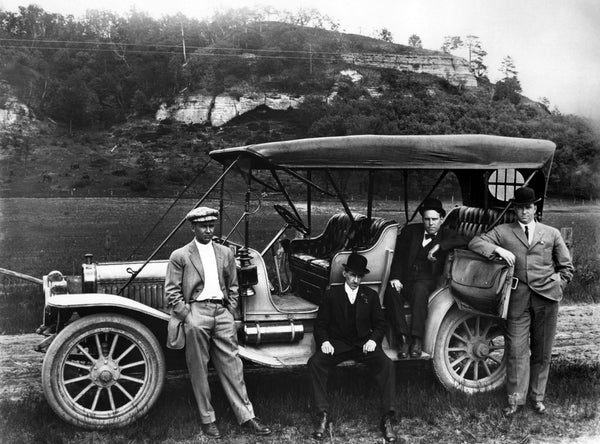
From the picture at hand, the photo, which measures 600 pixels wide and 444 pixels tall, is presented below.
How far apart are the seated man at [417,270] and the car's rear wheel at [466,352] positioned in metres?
0.25

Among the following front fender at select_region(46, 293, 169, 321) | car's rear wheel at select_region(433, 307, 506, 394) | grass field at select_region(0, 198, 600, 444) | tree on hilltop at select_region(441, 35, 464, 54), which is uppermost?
tree on hilltop at select_region(441, 35, 464, 54)

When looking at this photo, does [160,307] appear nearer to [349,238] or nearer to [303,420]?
[303,420]

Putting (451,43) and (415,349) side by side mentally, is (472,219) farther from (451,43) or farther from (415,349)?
(451,43)

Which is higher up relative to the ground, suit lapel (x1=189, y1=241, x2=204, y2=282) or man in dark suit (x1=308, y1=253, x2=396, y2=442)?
suit lapel (x1=189, y1=241, x2=204, y2=282)

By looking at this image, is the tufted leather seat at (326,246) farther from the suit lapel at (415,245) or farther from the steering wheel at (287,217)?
the steering wheel at (287,217)

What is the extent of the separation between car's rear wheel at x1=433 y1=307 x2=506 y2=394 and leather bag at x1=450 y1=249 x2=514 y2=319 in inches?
10.5

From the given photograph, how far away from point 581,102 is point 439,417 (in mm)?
3902

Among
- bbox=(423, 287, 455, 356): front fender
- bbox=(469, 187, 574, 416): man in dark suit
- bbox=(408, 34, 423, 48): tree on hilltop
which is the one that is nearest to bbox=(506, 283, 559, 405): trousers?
bbox=(469, 187, 574, 416): man in dark suit

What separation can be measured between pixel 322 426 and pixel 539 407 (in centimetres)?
199

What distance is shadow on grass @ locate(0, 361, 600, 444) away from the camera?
189 inches

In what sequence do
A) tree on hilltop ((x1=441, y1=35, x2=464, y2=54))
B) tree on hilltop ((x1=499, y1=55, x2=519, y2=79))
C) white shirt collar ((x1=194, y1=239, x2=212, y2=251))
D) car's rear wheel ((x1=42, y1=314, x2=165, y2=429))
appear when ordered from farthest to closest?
tree on hilltop ((x1=441, y1=35, x2=464, y2=54))
tree on hilltop ((x1=499, y1=55, x2=519, y2=79))
white shirt collar ((x1=194, y1=239, x2=212, y2=251))
car's rear wheel ((x1=42, y1=314, x2=165, y2=429))

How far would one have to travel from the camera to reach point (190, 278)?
5.09m

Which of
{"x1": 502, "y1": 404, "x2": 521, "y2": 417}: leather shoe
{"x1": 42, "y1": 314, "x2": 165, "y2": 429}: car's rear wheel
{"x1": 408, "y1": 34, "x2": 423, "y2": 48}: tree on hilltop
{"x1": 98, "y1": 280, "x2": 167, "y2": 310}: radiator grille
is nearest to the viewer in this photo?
{"x1": 42, "y1": 314, "x2": 165, "y2": 429}: car's rear wheel

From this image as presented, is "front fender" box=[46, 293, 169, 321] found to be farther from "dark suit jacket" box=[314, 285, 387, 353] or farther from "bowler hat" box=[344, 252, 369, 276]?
"bowler hat" box=[344, 252, 369, 276]
